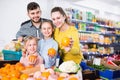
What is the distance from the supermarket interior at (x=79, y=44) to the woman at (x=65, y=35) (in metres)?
0.15

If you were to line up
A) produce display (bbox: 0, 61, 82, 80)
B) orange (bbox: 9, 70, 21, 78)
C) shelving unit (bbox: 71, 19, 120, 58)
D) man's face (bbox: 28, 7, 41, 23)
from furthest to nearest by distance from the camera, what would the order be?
shelving unit (bbox: 71, 19, 120, 58) < man's face (bbox: 28, 7, 41, 23) < orange (bbox: 9, 70, 21, 78) < produce display (bbox: 0, 61, 82, 80)

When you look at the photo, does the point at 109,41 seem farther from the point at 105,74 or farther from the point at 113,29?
the point at 105,74

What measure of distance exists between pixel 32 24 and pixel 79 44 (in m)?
0.87

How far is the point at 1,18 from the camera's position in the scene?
6508 millimetres

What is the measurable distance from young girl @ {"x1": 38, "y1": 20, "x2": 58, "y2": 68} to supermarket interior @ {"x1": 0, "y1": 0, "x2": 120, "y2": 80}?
62 mm

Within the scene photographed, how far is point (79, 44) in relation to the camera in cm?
227

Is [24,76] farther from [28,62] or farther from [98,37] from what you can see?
[98,37]

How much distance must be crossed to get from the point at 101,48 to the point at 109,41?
857 mm

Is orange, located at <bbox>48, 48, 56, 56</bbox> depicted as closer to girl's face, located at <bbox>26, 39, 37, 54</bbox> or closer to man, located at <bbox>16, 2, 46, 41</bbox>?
girl's face, located at <bbox>26, 39, 37, 54</bbox>

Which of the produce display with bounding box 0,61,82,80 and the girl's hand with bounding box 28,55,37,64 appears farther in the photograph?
the girl's hand with bounding box 28,55,37,64

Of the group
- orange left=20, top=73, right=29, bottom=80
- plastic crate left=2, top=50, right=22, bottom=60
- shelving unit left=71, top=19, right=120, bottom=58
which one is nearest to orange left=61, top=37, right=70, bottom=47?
orange left=20, top=73, right=29, bottom=80

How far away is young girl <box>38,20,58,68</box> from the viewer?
6.72 ft

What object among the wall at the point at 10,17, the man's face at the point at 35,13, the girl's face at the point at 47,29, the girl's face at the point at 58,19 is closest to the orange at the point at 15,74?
the girl's face at the point at 47,29

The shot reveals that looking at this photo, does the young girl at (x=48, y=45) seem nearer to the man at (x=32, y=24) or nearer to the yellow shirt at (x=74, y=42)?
the yellow shirt at (x=74, y=42)
